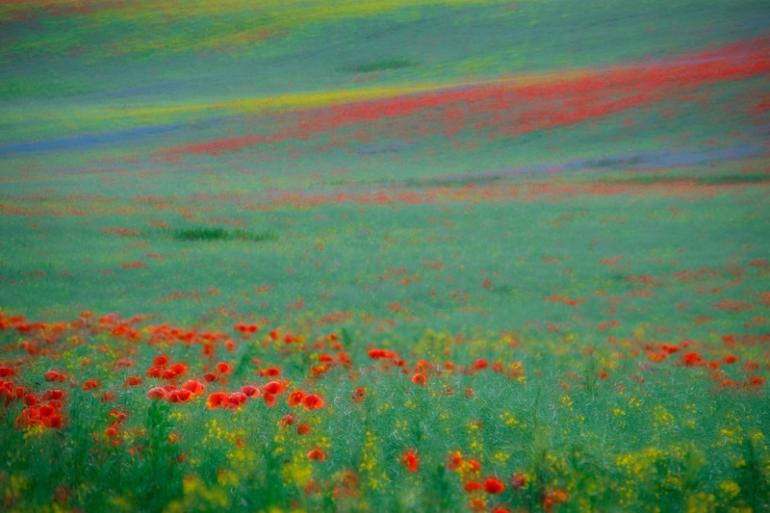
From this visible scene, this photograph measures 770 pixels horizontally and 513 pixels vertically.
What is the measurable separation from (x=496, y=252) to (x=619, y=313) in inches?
171

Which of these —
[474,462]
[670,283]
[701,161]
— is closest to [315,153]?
[701,161]

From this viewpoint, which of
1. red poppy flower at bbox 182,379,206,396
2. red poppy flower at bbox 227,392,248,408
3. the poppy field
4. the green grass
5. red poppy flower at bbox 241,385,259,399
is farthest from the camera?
the green grass

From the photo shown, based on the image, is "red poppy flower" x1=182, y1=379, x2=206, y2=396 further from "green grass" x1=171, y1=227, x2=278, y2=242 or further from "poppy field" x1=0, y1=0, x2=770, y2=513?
"green grass" x1=171, y1=227, x2=278, y2=242

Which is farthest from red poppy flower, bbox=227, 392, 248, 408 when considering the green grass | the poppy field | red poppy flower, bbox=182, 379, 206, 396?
the green grass

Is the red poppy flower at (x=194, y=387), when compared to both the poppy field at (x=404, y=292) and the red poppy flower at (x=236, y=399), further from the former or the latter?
the red poppy flower at (x=236, y=399)

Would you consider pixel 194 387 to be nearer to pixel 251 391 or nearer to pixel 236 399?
pixel 251 391

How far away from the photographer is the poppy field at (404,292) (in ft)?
14.0

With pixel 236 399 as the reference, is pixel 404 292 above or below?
below

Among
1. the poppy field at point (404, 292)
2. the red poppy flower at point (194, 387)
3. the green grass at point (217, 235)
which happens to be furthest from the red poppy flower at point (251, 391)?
the green grass at point (217, 235)

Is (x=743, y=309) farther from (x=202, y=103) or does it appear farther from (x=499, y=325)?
(x=202, y=103)

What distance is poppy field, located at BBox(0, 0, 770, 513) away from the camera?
14.0 feet

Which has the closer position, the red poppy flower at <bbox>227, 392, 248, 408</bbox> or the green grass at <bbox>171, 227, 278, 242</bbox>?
the red poppy flower at <bbox>227, 392, 248, 408</bbox>

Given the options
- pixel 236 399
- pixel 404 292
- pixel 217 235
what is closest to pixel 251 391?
pixel 236 399

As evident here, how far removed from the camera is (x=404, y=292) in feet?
40.2
